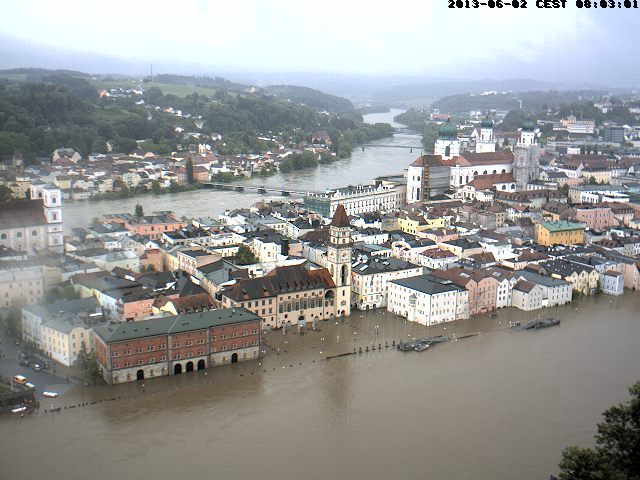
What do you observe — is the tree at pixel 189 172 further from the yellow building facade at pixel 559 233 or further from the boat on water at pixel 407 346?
the boat on water at pixel 407 346

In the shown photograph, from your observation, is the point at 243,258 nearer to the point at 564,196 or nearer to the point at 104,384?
the point at 104,384

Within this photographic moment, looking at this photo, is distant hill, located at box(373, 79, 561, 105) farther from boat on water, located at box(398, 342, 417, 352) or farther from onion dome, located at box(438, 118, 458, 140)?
boat on water, located at box(398, 342, 417, 352)

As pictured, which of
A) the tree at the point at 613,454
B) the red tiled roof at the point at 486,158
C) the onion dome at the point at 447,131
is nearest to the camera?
the tree at the point at 613,454

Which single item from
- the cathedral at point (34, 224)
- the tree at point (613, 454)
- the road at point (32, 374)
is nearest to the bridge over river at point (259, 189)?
the cathedral at point (34, 224)

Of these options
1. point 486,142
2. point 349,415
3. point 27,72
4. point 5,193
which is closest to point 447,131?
point 486,142

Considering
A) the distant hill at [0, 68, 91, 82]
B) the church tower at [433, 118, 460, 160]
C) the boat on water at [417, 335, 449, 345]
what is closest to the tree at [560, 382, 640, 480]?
the boat on water at [417, 335, 449, 345]

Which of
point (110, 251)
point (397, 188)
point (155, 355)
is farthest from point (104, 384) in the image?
point (397, 188)
